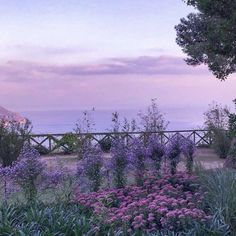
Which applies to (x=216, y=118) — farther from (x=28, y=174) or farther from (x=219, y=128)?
(x=28, y=174)

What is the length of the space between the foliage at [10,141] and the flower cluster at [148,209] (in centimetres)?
978

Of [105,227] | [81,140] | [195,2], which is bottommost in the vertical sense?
[105,227]

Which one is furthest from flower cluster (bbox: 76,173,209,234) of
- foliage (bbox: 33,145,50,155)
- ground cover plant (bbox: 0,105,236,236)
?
foliage (bbox: 33,145,50,155)

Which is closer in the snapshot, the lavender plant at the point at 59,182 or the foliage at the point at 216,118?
the lavender plant at the point at 59,182

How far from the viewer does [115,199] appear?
8.60 metres

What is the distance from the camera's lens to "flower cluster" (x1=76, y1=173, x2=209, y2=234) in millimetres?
6691

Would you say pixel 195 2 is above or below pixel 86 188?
above

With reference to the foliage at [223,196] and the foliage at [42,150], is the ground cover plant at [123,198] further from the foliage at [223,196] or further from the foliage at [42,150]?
the foliage at [42,150]

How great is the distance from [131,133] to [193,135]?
14.4ft

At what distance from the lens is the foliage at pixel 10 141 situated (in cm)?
1842

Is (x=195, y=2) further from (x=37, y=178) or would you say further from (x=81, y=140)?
(x=81, y=140)

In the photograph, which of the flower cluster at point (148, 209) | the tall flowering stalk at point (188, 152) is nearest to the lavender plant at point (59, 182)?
the flower cluster at point (148, 209)

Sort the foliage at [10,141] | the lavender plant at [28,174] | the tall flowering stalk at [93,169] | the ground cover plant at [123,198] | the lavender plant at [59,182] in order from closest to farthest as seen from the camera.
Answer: the ground cover plant at [123,198] < the lavender plant at [28,174] < the lavender plant at [59,182] < the tall flowering stalk at [93,169] < the foliage at [10,141]

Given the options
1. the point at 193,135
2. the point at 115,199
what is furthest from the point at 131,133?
the point at 115,199
